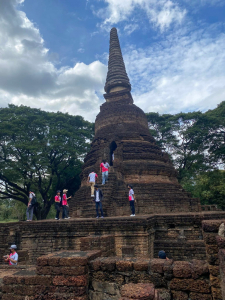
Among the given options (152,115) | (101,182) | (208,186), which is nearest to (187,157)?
(208,186)

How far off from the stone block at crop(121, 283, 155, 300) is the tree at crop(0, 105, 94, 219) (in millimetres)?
18820

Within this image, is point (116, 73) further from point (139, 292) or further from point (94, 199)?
point (139, 292)

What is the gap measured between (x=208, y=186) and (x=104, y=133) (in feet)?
43.0

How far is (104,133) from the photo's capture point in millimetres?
18609

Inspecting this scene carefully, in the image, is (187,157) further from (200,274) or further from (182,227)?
(200,274)

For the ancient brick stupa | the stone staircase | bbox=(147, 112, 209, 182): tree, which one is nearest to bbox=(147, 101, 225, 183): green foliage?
bbox=(147, 112, 209, 182): tree

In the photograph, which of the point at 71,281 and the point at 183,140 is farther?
the point at 183,140

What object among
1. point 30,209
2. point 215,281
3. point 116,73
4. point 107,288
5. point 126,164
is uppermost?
point 116,73

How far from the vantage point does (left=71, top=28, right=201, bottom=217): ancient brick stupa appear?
1261cm

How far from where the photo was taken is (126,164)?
15492mm

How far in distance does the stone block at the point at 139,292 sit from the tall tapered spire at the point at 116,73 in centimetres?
2180

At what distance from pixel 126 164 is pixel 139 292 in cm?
1259

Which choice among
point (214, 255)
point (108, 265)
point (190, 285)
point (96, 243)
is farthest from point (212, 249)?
point (96, 243)

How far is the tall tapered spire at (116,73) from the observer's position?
917 inches
